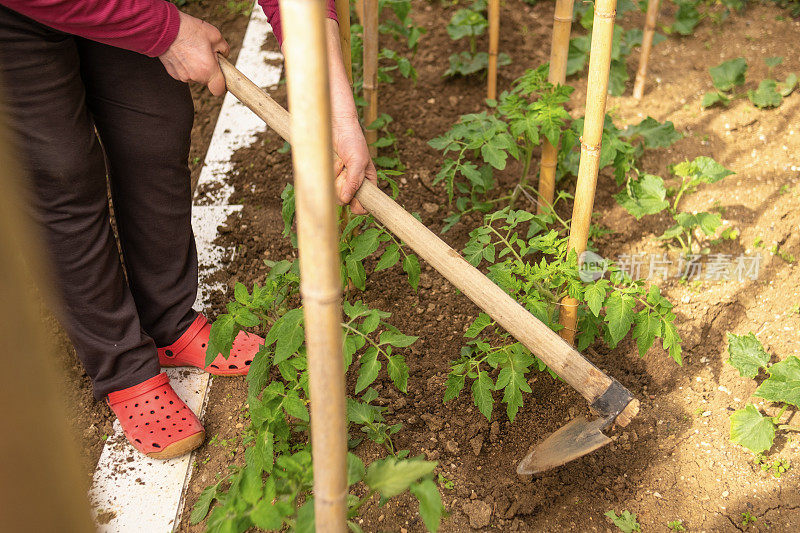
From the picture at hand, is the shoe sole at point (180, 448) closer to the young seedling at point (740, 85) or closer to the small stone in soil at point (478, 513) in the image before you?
the small stone in soil at point (478, 513)

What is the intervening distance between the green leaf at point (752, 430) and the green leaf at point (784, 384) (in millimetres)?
53

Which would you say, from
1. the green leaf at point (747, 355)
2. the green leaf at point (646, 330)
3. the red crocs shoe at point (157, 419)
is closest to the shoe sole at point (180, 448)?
the red crocs shoe at point (157, 419)

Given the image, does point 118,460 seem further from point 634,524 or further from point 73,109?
point 634,524

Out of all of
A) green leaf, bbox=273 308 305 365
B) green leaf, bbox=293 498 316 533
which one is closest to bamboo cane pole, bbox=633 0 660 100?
green leaf, bbox=273 308 305 365

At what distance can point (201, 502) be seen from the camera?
60.9 inches

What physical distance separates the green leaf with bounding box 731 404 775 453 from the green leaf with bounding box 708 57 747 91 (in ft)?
5.79

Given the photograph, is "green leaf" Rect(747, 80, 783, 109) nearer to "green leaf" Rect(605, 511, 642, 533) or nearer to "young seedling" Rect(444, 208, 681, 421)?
"young seedling" Rect(444, 208, 681, 421)

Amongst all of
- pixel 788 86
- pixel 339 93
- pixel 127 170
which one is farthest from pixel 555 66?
pixel 788 86

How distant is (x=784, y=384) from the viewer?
1.70m

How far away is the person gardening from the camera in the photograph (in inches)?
57.7

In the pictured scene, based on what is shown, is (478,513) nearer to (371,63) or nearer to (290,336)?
(290,336)

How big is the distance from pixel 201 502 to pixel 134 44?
101cm

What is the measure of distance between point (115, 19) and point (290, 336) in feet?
2.43

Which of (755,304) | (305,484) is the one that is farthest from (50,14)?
(755,304)
